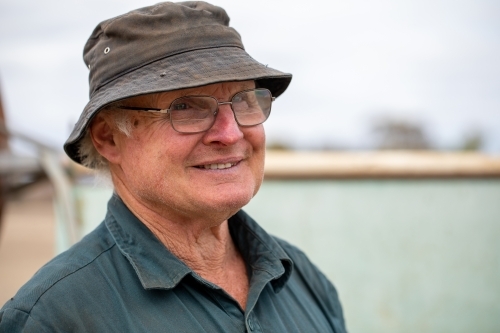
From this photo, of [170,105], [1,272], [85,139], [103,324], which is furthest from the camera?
[1,272]

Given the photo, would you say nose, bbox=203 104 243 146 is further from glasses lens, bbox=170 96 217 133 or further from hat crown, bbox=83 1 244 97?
hat crown, bbox=83 1 244 97

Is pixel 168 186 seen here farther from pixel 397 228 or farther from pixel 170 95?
pixel 397 228

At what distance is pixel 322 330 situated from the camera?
1.82m

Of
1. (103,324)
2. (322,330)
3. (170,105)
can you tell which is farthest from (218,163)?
(322,330)

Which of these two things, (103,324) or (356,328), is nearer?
(103,324)

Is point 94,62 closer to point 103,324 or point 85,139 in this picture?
point 85,139

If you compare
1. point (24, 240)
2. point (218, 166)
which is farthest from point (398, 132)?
point (218, 166)

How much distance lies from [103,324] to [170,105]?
60cm

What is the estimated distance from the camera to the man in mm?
1444

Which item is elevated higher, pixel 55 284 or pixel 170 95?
pixel 170 95

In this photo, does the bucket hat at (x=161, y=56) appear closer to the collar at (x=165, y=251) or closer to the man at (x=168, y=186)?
the man at (x=168, y=186)

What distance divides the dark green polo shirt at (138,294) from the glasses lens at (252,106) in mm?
420

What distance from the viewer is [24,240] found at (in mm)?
8961

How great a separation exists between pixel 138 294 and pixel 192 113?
0.51 metres
